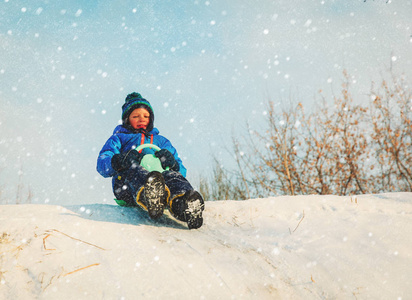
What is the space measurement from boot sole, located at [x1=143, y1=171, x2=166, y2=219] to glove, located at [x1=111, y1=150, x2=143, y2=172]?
1.33 ft

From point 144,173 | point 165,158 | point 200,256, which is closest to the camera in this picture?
point 200,256

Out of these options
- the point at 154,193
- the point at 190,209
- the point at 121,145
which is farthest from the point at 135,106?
the point at 190,209

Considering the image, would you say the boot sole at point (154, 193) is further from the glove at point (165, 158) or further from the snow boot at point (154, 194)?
the glove at point (165, 158)

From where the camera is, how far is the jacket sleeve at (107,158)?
2.89m

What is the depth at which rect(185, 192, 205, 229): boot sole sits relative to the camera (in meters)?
2.38

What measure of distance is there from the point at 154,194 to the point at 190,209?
332mm

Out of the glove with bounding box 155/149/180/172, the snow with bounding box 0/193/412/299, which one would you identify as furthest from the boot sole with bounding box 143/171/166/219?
the glove with bounding box 155/149/180/172

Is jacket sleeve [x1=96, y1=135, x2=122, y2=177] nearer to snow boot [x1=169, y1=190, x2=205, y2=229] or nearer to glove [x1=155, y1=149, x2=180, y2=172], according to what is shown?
glove [x1=155, y1=149, x2=180, y2=172]

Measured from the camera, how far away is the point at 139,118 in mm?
3664

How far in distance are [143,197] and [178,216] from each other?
0.35m

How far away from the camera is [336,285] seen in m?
1.75

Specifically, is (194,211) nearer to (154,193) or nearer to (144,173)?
(154,193)

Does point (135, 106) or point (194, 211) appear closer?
point (194, 211)

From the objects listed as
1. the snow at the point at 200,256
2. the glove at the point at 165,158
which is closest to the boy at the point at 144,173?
the glove at the point at 165,158
